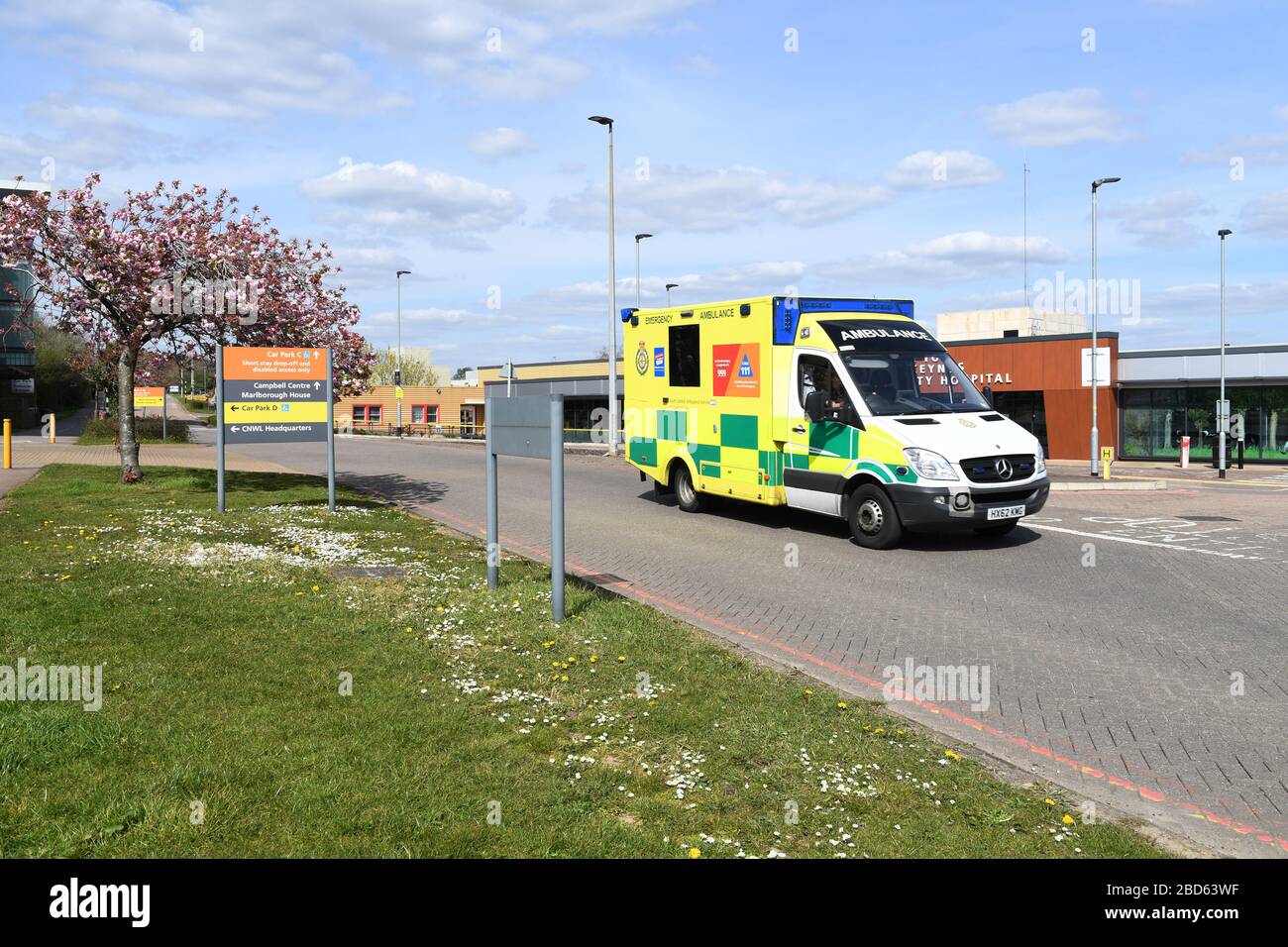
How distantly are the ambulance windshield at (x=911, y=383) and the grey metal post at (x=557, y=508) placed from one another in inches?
233

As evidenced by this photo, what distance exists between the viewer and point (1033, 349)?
127ft

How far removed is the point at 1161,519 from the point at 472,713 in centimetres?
1391

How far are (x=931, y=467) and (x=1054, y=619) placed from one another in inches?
139

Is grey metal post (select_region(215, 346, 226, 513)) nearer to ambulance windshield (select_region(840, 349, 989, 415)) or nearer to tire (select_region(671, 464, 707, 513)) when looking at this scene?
tire (select_region(671, 464, 707, 513))

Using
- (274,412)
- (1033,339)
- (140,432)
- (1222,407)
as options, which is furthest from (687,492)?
(140,432)

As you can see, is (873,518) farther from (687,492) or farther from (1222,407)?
(1222,407)

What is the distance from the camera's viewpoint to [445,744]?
5.21m

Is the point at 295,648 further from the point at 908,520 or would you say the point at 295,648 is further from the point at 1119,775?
the point at 908,520

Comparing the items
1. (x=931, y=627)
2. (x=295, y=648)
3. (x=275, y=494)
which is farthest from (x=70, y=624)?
(x=275, y=494)

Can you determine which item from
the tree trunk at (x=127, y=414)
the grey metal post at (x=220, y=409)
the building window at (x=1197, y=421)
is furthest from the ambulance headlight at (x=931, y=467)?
the building window at (x=1197, y=421)

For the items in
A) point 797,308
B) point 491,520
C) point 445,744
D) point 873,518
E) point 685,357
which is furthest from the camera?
point 685,357

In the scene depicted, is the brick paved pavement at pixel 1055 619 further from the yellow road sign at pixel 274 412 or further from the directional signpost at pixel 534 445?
the yellow road sign at pixel 274 412

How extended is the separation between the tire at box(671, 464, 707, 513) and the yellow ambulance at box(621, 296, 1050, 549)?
3 cm

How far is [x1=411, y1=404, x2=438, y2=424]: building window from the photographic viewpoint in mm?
81812
